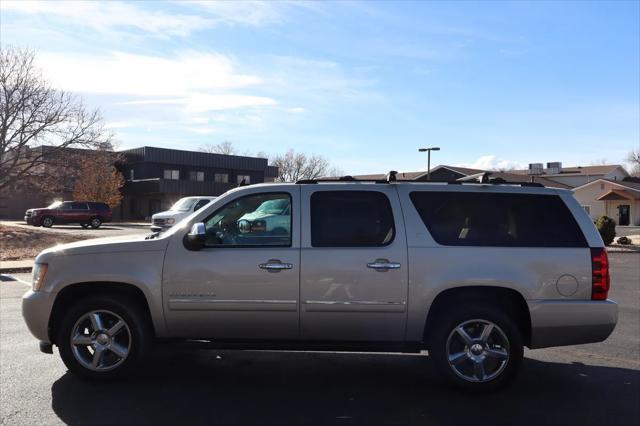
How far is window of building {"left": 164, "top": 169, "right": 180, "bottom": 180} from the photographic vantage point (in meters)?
59.2

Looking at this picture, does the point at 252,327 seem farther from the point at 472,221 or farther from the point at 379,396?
the point at 472,221

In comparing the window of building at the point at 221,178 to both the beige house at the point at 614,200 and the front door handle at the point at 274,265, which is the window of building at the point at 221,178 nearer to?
the beige house at the point at 614,200

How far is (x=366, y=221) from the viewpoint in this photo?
497 cm

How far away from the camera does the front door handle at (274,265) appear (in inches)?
188

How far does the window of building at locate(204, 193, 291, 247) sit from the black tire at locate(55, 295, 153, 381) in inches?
37.8

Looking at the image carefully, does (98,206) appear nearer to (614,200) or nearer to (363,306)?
(363,306)

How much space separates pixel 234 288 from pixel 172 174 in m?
57.0

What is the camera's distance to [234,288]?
4.81 metres

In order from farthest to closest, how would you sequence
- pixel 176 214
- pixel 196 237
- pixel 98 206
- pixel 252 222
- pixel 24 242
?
1. pixel 98 206
2. pixel 24 242
3. pixel 176 214
4. pixel 252 222
5. pixel 196 237

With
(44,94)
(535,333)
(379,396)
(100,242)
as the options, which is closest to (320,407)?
(379,396)

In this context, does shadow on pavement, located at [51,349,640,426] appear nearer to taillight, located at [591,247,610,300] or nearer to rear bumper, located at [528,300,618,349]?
rear bumper, located at [528,300,618,349]

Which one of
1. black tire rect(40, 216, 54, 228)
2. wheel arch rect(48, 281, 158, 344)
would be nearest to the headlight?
wheel arch rect(48, 281, 158, 344)

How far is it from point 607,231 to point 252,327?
25333 millimetres

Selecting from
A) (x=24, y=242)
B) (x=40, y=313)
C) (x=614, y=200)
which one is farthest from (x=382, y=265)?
(x=614, y=200)
